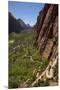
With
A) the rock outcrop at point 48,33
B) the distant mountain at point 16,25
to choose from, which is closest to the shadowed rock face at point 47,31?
the rock outcrop at point 48,33

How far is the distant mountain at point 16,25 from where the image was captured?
177 centimetres

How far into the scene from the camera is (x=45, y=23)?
6.17 feet

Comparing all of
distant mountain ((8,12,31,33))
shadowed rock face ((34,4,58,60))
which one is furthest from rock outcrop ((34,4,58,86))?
distant mountain ((8,12,31,33))

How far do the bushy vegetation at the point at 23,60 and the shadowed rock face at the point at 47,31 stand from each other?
0.06 m

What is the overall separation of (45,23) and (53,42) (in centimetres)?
18

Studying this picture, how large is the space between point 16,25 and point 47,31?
288mm

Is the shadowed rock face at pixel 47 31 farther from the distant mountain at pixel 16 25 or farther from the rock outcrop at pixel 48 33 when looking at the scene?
the distant mountain at pixel 16 25

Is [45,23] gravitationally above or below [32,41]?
above

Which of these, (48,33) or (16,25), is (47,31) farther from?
(16,25)

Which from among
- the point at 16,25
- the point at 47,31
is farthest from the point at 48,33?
the point at 16,25

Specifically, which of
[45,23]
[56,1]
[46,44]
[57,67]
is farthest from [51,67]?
[56,1]

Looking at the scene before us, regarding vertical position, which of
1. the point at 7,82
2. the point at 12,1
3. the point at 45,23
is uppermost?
the point at 12,1

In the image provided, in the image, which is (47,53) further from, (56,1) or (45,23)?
(56,1)

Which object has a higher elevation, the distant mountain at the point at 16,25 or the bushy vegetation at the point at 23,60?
the distant mountain at the point at 16,25
